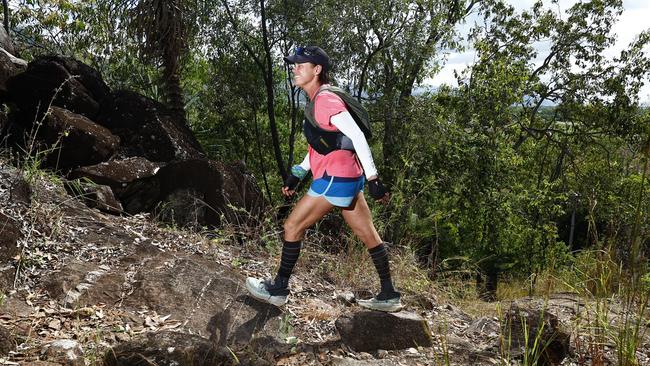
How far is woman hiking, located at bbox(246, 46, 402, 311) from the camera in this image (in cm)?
359

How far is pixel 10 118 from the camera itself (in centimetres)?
707

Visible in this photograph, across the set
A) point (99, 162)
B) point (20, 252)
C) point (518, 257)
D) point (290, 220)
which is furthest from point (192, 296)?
point (518, 257)

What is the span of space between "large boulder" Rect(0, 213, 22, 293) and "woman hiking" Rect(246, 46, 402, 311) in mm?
1611

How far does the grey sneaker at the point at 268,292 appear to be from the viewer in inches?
159

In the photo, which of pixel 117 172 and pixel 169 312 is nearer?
pixel 169 312

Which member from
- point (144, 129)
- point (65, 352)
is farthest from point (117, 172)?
point (65, 352)

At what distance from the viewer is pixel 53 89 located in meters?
7.25

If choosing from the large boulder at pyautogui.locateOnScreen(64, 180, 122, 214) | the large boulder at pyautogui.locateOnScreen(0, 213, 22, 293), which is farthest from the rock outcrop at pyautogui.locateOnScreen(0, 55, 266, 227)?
the large boulder at pyautogui.locateOnScreen(0, 213, 22, 293)

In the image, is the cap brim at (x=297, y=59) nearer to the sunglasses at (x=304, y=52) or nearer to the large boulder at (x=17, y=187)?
the sunglasses at (x=304, y=52)

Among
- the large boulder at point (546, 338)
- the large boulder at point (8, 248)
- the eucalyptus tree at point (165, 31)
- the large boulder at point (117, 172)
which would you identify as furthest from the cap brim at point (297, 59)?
the eucalyptus tree at point (165, 31)

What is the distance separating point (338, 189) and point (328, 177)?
106 millimetres

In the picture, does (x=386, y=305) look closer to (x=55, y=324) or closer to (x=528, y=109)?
(x=55, y=324)

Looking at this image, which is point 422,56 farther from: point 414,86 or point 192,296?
point 192,296

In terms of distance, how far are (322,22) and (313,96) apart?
10810mm
